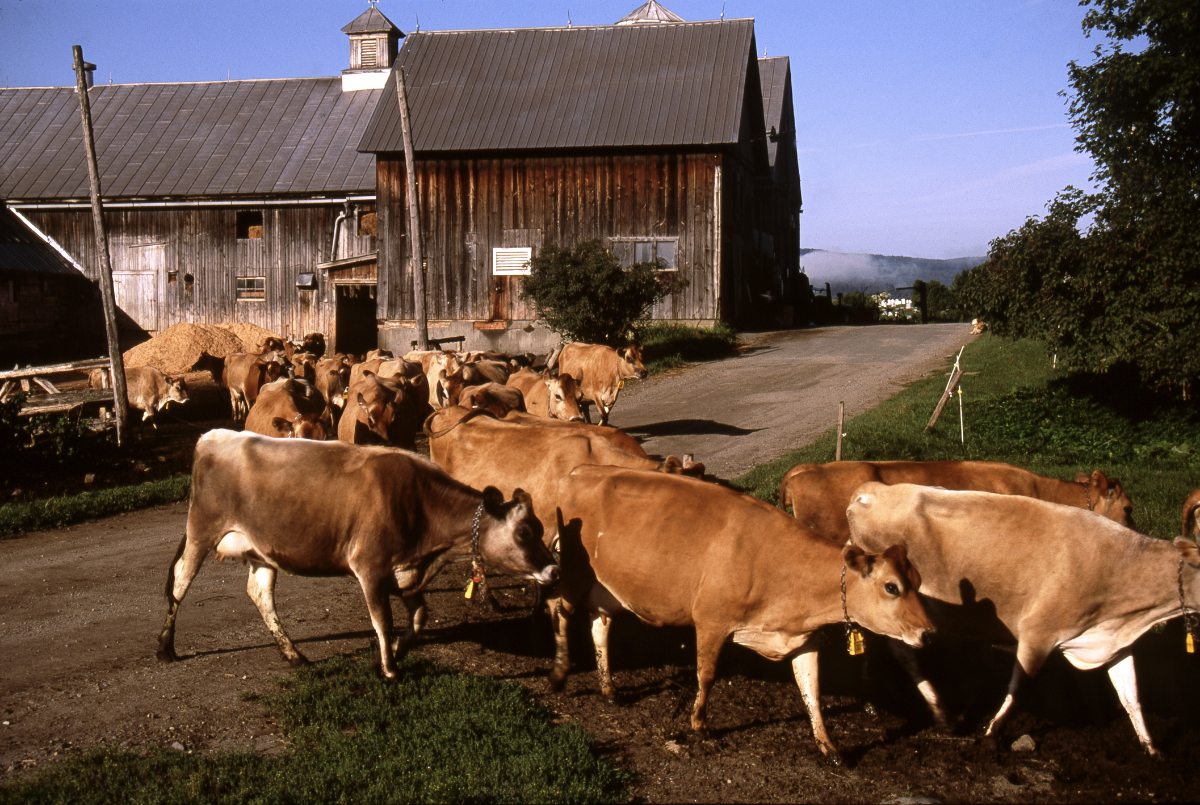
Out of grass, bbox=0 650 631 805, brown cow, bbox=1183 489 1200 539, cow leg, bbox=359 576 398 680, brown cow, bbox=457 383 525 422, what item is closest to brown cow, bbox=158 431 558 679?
cow leg, bbox=359 576 398 680

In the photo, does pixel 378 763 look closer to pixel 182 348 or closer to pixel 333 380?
pixel 333 380

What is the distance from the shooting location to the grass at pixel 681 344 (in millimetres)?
27984

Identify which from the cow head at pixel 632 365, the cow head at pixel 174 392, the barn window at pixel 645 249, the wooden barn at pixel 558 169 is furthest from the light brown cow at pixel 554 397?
the barn window at pixel 645 249

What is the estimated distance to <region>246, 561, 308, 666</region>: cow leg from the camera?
7.17m

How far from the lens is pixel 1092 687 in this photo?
23.3 ft

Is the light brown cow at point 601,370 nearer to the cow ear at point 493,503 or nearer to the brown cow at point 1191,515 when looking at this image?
the cow ear at point 493,503

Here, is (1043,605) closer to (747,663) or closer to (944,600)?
(944,600)

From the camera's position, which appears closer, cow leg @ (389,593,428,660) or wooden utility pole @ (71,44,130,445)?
cow leg @ (389,593,428,660)

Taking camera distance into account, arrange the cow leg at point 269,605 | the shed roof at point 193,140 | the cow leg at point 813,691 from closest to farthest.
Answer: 1. the cow leg at point 813,691
2. the cow leg at point 269,605
3. the shed roof at point 193,140

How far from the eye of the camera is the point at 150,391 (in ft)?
67.1

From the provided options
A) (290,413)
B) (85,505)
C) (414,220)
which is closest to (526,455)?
(290,413)

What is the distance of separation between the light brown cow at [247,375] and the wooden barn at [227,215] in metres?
11.6

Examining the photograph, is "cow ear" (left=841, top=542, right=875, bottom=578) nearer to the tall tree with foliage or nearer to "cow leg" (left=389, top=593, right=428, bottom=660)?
"cow leg" (left=389, top=593, right=428, bottom=660)

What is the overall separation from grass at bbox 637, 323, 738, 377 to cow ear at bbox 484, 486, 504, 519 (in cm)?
2032
